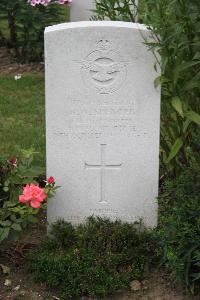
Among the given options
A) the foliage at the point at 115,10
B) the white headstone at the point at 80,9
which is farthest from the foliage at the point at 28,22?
the foliage at the point at 115,10

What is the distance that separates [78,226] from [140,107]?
865mm

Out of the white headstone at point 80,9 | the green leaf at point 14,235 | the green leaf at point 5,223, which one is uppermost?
the white headstone at point 80,9

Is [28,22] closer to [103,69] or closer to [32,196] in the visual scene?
[103,69]

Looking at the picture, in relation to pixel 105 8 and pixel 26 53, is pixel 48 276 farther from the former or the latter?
pixel 26 53

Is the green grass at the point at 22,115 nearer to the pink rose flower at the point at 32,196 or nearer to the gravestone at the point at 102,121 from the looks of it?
the gravestone at the point at 102,121

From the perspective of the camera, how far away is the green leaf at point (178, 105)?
4.20 metres

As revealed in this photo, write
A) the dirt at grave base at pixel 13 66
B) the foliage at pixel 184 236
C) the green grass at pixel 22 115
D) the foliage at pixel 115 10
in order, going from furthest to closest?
the dirt at grave base at pixel 13 66 → the green grass at pixel 22 115 → the foliage at pixel 115 10 → the foliage at pixel 184 236

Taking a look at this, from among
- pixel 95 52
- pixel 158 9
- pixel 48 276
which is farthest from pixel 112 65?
pixel 48 276

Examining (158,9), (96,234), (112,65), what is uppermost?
(158,9)

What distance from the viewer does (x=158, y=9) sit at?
158 inches

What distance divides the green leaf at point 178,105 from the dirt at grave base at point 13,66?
4514 mm

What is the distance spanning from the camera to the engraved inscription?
408 centimetres

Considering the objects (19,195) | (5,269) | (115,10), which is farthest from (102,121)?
(115,10)

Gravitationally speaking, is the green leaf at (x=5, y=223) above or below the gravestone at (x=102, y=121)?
below
